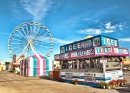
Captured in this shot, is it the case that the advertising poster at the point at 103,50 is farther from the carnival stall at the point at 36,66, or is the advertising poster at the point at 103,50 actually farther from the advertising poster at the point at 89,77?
the carnival stall at the point at 36,66

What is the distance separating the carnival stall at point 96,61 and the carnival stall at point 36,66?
16.3 meters

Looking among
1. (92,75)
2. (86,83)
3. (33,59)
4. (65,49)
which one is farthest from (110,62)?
(33,59)

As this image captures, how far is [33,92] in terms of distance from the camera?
13.1m

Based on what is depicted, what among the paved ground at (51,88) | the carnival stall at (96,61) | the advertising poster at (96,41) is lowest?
the paved ground at (51,88)

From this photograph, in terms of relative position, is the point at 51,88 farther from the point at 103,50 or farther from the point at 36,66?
the point at 36,66

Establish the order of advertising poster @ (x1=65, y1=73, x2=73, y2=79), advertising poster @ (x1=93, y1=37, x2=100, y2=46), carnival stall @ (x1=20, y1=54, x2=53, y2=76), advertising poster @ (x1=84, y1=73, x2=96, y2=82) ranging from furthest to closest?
1. carnival stall @ (x1=20, y1=54, x2=53, y2=76)
2. advertising poster @ (x1=65, y1=73, x2=73, y2=79)
3. advertising poster @ (x1=93, y1=37, x2=100, y2=46)
4. advertising poster @ (x1=84, y1=73, x2=96, y2=82)

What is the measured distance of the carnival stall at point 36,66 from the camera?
118 ft

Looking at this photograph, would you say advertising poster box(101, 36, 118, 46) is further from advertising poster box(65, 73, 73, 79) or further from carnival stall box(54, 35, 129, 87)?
advertising poster box(65, 73, 73, 79)

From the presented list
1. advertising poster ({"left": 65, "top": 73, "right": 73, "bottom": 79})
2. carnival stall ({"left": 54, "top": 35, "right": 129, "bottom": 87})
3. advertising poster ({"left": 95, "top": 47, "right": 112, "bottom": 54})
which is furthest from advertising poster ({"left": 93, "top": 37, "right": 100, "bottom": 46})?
advertising poster ({"left": 65, "top": 73, "right": 73, "bottom": 79})

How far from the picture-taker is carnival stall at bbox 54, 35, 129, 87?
15688 mm

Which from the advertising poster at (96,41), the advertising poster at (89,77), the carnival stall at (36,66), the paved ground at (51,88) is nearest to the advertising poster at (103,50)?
the advertising poster at (96,41)

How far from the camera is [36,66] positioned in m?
36.8

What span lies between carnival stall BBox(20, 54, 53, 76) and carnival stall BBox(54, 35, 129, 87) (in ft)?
53.5

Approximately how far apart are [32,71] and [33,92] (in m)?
23.6
